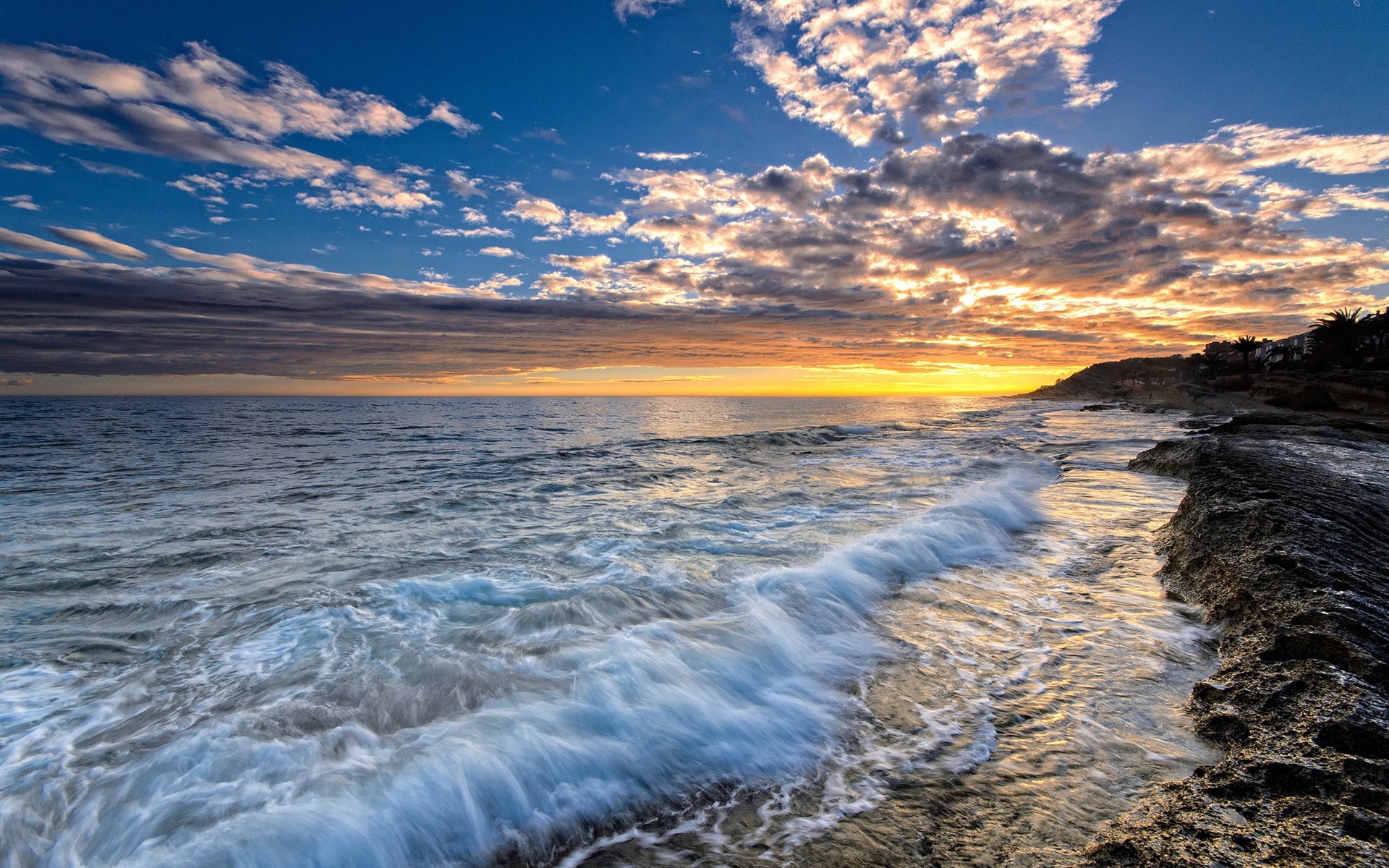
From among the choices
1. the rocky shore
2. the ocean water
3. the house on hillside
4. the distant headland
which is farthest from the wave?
the house on hillside

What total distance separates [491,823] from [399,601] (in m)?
3.89

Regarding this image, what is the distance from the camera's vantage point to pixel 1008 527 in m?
9.95

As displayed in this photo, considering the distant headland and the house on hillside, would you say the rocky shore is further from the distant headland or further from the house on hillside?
the house on hillside

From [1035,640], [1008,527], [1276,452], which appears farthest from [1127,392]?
[1035,640]

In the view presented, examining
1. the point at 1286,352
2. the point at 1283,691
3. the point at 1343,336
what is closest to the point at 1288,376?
the point at 1343,336

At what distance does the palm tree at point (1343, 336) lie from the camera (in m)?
47.5

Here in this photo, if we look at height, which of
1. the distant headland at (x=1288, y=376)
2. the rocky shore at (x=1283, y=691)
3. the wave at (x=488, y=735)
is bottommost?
the wave at (x=488, y=735)

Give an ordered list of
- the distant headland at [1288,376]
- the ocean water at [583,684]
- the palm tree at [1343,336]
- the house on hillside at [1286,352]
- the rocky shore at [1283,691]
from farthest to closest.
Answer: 1. the house on hillside at [1286,352]
2. the palm tree at [1343,336]
3. the distant headland at [1288,376]
4. the ocean water at [583,684]
5. the rocky shore at [1283,691]

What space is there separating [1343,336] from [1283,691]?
69.5 metres

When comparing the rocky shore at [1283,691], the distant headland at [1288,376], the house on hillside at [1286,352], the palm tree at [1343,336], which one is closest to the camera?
the rocky shore at [1283,691]

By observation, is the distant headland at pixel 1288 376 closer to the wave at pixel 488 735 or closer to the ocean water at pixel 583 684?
the ocean water at pixel 583 684

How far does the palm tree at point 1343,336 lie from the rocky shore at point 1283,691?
6146cm

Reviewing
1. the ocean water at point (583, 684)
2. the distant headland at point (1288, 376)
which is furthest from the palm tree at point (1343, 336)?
the ocean water at point (583, 684)

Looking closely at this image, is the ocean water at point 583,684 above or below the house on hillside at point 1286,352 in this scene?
below
